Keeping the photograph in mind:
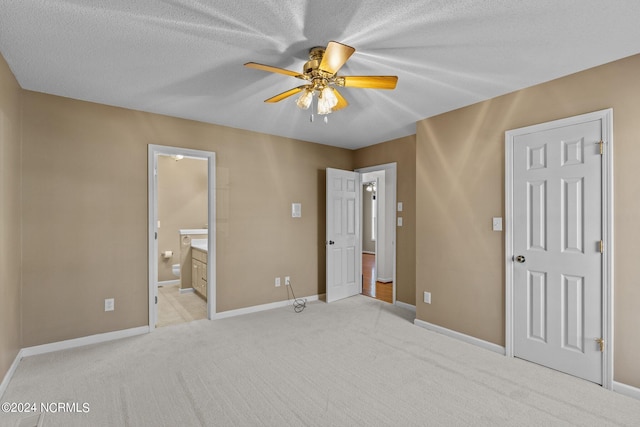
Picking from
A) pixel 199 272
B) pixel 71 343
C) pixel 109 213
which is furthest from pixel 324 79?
pixel 199 272

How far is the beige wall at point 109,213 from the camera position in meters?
3.04

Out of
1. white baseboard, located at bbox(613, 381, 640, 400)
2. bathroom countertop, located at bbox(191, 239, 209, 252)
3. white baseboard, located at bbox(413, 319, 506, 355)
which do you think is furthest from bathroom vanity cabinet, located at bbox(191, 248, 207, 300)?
white baseboard, located at bbox(613, 381, 640, 400)

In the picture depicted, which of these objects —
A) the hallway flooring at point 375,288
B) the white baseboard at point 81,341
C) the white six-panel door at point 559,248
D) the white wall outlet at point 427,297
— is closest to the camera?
the white six-panel door at point 559,248

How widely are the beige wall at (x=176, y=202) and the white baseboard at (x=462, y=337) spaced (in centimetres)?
453

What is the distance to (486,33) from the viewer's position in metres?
2.05

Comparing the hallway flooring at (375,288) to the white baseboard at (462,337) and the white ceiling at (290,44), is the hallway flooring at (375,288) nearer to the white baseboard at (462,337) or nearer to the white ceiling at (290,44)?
the white baseboard at (462,337)

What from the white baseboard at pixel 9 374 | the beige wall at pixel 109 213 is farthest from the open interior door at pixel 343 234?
the white baseboard at pixel 9 374

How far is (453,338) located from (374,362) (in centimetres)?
112

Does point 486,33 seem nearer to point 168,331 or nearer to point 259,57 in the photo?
point 259,57

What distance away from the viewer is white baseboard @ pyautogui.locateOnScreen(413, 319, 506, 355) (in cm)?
311

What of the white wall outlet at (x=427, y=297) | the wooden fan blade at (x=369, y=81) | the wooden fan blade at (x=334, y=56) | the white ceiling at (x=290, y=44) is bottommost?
the white wall outlet at (x=427, y=297)

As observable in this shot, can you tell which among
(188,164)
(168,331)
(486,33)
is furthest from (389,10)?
(188,164)

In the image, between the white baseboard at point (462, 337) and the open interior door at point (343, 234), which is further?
the open interior door at point (343, 234)

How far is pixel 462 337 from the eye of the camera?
11.1 feet
